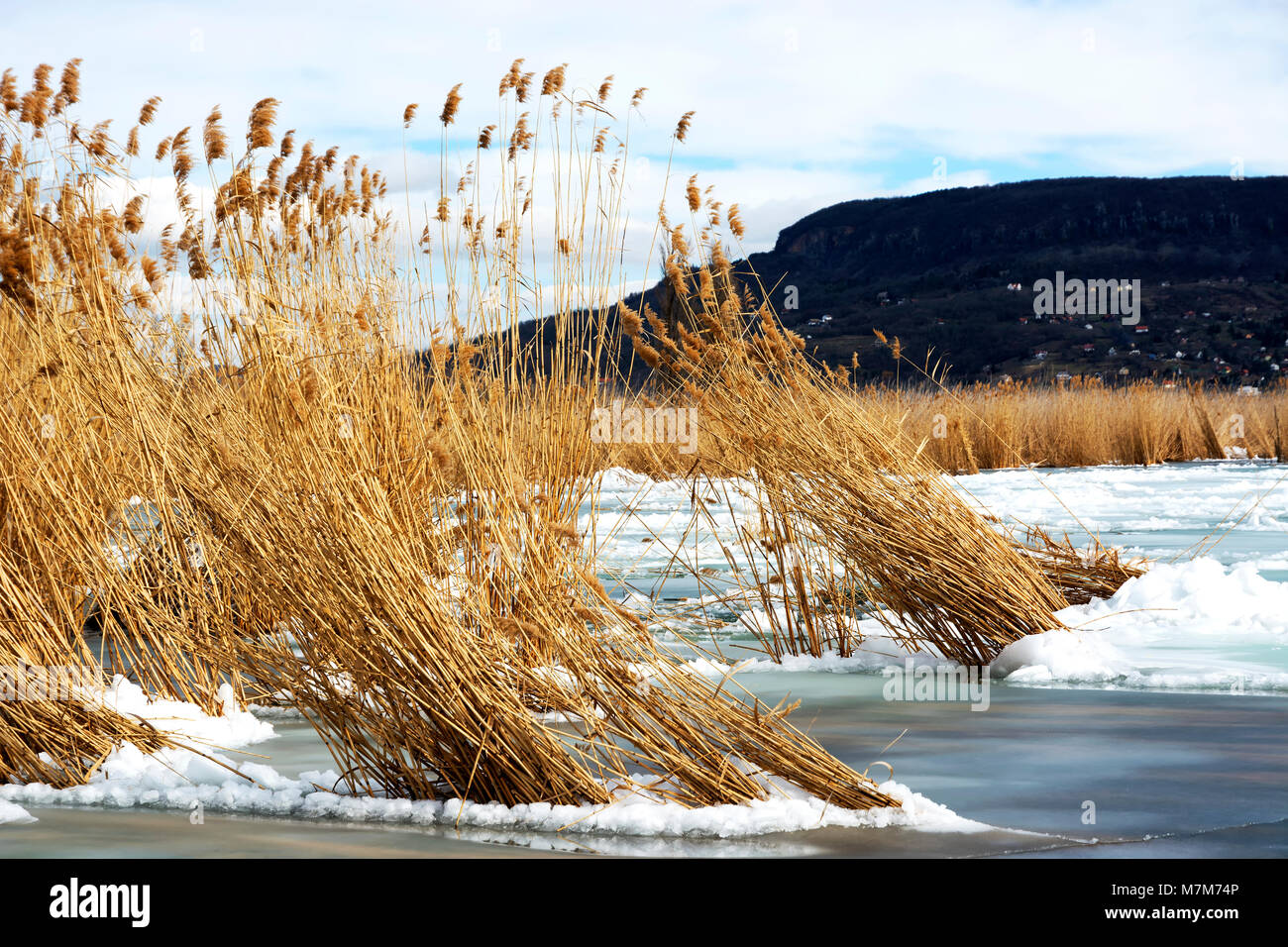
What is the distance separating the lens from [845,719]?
3.10m

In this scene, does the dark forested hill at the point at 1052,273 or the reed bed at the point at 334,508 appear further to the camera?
the dark forested hill at the point at 1052,273

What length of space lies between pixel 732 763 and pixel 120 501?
1.77 m

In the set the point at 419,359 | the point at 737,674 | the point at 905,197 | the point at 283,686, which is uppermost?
the point at 905,197

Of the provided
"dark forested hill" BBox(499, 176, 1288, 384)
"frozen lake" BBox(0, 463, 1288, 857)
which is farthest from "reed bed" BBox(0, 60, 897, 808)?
"dark forested hill" BBox(499, 176, 1288, 384)

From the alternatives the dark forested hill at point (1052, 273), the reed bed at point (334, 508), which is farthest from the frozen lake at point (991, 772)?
the dark forested hill at point (1052, 273)

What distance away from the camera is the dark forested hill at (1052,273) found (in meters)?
35.2

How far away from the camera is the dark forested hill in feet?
115

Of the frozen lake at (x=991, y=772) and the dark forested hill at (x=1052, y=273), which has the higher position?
the dark forested hill at (x=1052, y=273)

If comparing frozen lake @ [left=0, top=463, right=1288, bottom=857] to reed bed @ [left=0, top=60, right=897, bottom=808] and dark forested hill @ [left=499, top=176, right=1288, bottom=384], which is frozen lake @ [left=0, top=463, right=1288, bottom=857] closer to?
reed bed @ [left=0, top=60, right=897, bottom=808]

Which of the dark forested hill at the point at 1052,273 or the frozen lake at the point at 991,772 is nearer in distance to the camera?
the frozen lake at the point at 991,772

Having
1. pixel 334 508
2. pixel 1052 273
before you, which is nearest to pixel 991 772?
pixel 334 508

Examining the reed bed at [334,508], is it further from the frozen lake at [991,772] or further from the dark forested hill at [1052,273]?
the dark forested hill at [1052,273]
